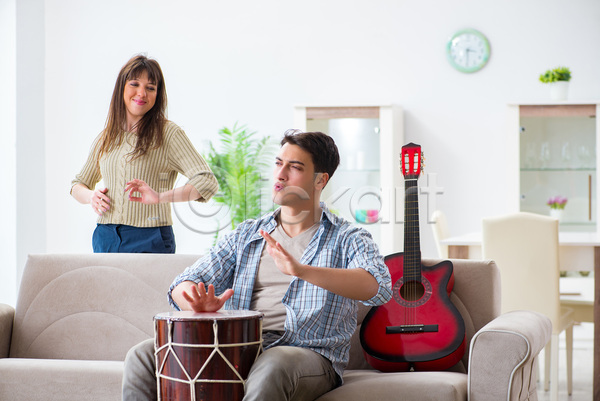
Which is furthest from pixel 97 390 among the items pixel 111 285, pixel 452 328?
pixel 452 328

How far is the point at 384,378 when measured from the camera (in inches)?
83.8

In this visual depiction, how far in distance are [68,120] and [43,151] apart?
352mm

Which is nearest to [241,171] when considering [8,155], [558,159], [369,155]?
[369,155]

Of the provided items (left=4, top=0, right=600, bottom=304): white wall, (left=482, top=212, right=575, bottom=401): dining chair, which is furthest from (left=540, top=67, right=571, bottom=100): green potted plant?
(left=482, top=212, right=575, bottom=401): dining chair

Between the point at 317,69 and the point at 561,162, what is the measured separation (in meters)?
2.01

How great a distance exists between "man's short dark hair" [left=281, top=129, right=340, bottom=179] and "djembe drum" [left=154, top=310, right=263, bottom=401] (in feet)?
2.08

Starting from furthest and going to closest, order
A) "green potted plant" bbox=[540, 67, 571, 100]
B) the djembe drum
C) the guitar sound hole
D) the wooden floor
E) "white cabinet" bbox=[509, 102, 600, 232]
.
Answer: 1. "green potted plant" bbox=[540, 67, 571, 100]
2. "white cabinet" bbox=[509, 102, 600, 232]
3. the wooden floor
4. the guitar sound hole
5. the djembe drum

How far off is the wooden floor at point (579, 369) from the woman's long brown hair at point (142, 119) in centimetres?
241

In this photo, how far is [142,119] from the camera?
2.80 m

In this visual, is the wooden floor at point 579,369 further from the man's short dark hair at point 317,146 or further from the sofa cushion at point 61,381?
the sofa cushion at point 61,381

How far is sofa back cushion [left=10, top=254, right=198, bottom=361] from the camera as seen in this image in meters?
2.69

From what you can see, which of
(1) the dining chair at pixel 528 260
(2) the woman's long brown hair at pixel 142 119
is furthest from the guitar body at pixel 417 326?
(1) the dining chair at pixel 528 260

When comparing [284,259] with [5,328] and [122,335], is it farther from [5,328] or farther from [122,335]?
[5,328]

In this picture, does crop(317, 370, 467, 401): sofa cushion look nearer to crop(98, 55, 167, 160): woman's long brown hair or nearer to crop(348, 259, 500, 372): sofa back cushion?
crop(348, 259, 500, 372): sofa back cushion
